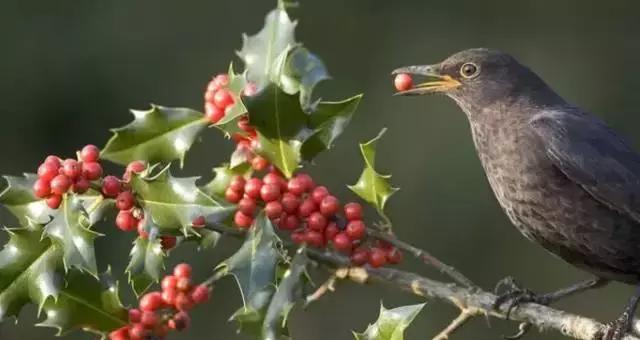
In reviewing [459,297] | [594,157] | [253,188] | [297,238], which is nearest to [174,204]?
[253,188]

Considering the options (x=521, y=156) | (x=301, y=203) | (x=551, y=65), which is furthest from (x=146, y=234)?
(x=551, y=65)

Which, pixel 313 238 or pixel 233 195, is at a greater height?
pixel 233 195

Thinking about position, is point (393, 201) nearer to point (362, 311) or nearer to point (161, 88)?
point (362, 311)

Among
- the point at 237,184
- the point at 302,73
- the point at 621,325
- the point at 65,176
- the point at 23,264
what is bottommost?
the point at 621,325

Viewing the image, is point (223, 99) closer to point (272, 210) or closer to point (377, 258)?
point (272, 210)

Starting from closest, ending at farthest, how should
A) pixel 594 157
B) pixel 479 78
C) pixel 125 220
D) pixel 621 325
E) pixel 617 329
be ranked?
pixel 125 220, pixel 617 329, pixel 621 325, pixel 594 157, pixel 479 78

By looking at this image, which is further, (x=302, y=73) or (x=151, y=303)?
(x=302, y=73)

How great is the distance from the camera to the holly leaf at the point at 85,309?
3107 millimetres

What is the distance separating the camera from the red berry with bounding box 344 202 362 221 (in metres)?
3.29

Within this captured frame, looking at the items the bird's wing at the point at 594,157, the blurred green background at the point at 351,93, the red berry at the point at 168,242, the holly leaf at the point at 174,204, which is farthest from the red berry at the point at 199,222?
the blurred green background at the point at 351,93

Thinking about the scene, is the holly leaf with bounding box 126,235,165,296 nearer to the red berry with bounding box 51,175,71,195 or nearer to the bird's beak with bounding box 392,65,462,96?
the red berry with bounding box 51,175,71,195

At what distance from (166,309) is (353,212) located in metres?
0.53

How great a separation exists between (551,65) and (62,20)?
347cm

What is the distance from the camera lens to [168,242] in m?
3.11
